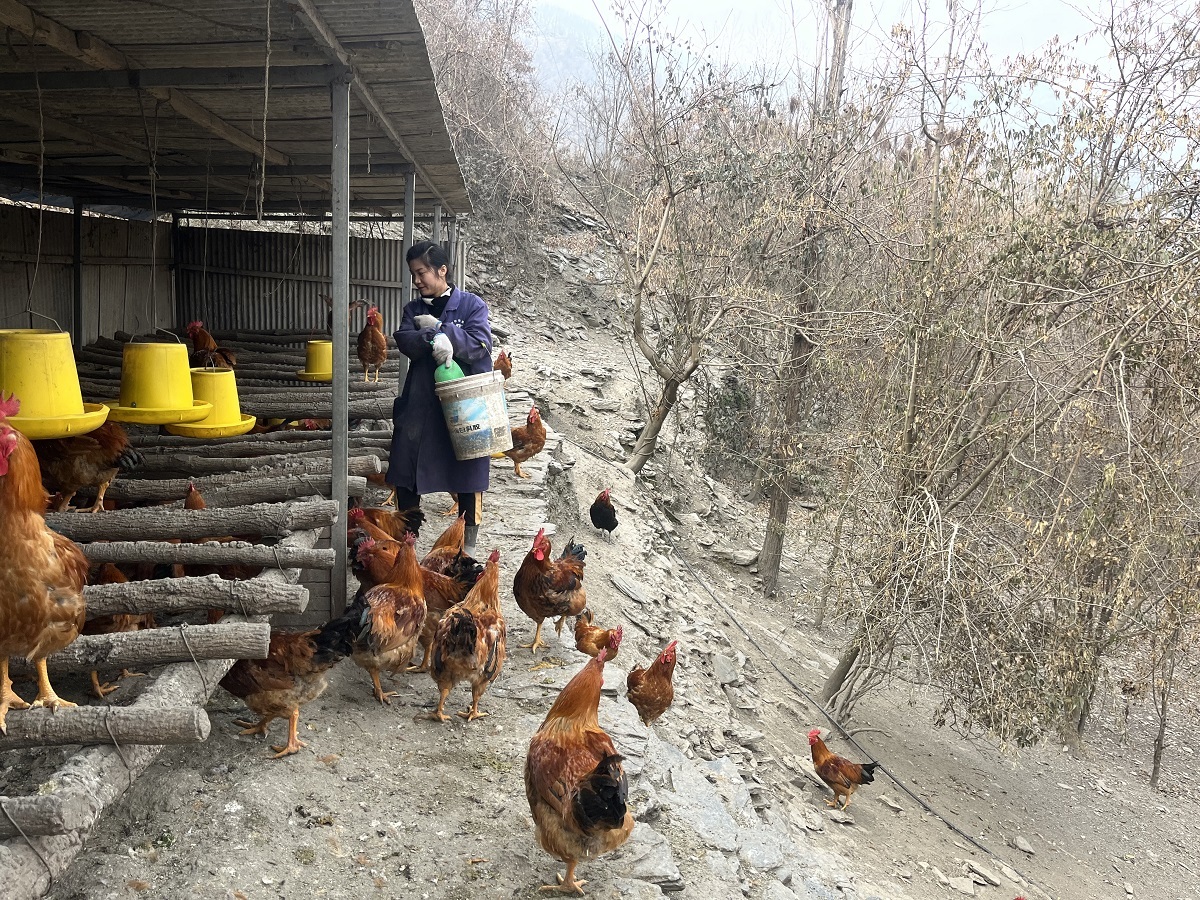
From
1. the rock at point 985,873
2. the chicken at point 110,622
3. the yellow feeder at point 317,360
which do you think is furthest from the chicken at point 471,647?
the rock at point 985,873

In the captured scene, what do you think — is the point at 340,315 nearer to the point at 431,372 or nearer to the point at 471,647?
the point at 431,372

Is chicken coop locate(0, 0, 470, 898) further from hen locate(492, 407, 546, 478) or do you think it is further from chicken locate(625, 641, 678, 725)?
chicken locate(625, 641, 678, 725)

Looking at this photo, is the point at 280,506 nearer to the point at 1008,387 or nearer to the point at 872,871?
the point at 872,871

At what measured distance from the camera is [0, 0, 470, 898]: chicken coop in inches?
110

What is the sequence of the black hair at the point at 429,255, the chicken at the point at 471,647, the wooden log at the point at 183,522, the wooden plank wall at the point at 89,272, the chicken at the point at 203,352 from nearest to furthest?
the wooden log at the point at 183,522 → the chicken at the point at 471,647 → the black hair at the point at 429,255 → the chicken at the point at 203,352 → the wooden plank wall at the point at 89,272

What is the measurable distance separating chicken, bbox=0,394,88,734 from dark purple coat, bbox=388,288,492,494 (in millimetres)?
2766

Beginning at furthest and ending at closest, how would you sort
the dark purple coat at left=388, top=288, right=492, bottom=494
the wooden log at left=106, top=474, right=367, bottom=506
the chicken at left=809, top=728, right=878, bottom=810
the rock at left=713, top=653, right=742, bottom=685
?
the rock at left=713, top=653, right=742, bottom=685 < the chicken at left=809, top=728, right=878, bottom=810 < the dark purple coat at left=388, top=288, right=492, bottom=494 < the wooden log at left=106, top=474, right=367, bottom=506

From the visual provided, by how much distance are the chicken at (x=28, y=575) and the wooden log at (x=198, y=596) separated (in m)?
0.63

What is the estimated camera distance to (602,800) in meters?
3.34

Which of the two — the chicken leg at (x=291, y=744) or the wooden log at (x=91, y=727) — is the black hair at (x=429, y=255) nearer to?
the chicken leg at (x=291, y=744)

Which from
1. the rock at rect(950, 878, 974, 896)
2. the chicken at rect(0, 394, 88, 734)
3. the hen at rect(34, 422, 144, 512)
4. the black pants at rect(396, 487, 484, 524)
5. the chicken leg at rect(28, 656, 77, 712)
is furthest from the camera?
the rock at rect(950, 878, 974, 896)

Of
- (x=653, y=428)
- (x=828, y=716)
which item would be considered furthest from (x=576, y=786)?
(x=653, y=428)

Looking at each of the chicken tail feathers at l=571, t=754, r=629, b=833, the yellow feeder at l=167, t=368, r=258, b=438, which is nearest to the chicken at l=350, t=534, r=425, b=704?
the yellow feeder at l=167, t=368, r=258, b=438

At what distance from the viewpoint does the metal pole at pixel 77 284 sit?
9.20 m
